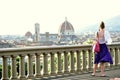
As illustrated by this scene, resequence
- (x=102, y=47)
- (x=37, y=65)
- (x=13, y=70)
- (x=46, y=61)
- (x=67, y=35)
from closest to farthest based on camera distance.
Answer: (x=13, y=70)
(x=37, y=65)
(x=46, y=61)
(x=102, y=47)
(x=67, y=35)

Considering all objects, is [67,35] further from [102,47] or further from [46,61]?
[46,61]

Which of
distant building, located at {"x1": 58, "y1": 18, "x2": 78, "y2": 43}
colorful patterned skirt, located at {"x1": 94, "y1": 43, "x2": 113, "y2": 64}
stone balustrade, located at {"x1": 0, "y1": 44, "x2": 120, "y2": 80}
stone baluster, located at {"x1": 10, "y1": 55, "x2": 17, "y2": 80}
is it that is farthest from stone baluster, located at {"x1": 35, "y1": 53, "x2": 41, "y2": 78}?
distant building, located at {"x1": 58, "y1": 18, "x2": 78, "y2": 43}

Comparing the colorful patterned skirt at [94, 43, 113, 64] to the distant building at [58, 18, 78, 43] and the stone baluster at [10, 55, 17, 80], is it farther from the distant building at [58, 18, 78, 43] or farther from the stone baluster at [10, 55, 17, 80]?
the distant building at [58, 18, 78, 43]

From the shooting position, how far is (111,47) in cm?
1508

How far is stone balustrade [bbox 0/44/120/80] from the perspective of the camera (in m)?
11.2

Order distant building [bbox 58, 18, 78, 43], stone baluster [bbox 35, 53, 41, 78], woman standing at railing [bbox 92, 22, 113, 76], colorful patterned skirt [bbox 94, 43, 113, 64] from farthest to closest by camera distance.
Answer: distant building [bbox 58, 18, 78, 43] → colorful patterned skirt [bbox 94, 43, 113, 64] → woman standing at railing [bbox 92, 22, 113, 76] → stone baluster [bbox 35, 53, 41, 78]

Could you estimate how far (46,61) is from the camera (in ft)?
40.4

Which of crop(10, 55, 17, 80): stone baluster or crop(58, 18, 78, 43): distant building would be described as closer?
crop(10, 55, 17, 80): stone baluster

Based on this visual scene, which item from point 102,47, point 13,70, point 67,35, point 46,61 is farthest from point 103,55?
point 67,35

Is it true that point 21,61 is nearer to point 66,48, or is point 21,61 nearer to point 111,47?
point 66,48

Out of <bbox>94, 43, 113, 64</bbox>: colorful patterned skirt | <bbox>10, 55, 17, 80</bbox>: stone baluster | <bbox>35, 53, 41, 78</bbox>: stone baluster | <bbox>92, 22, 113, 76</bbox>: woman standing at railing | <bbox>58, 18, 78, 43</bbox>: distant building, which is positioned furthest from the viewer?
<bbox>58, 18, 78, 43</bbox>: distant building

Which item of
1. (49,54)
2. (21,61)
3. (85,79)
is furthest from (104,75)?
(21,61)

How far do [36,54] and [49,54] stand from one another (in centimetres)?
67

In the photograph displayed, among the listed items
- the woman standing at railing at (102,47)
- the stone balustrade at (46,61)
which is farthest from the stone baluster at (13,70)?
the woman standing at railing at (102,47)
